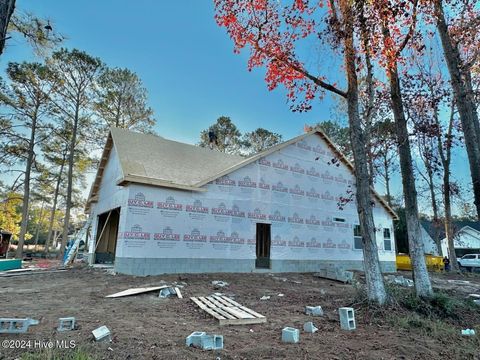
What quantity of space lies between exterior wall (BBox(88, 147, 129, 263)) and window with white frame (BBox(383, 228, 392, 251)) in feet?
47.5

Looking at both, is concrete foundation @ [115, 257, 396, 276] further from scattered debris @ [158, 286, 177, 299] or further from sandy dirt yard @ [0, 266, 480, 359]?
scattered debris @ [158, 286, 177, 299]

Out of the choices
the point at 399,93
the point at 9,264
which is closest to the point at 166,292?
the point at 399,93

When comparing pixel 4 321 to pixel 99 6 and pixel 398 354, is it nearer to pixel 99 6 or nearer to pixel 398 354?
pixel 398 354

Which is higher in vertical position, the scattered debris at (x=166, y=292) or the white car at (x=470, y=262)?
the scattered debris at (x=166, y=292)

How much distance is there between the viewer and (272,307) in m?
6.21

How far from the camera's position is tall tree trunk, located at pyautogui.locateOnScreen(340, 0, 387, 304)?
609cm

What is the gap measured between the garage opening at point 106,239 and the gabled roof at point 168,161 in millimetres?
1459

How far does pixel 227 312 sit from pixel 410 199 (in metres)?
5.21

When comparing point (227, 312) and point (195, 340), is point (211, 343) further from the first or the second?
point (227, 312)

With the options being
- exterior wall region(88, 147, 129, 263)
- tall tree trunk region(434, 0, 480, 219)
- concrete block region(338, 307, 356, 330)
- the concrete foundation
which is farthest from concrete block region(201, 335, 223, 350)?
exterior wall region(88, 147, 129, 263)

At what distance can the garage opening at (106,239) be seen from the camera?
14923 millimetres

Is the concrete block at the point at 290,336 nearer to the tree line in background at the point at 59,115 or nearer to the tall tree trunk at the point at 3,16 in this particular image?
the tall tree trunk at the point at 3,16

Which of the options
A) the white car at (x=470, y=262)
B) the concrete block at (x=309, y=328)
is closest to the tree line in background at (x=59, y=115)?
the concrete block at (x=309, y=328)

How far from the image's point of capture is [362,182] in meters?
6.62
